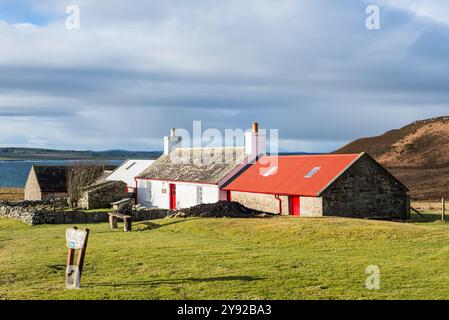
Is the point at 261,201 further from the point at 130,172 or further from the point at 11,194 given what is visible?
the point at 11,194

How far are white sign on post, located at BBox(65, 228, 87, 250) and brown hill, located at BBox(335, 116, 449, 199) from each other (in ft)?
198

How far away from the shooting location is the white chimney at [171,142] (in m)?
54.8

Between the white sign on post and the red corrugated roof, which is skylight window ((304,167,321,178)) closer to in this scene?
the red corrugated roof

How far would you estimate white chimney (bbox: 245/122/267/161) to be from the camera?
42.3 m

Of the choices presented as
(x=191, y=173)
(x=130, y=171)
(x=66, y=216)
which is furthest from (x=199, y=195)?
(x=130, y=171)

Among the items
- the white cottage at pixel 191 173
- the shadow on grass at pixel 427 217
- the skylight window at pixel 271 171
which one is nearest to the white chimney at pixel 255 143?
the white cottage at pixel 191 173

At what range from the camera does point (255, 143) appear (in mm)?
42938

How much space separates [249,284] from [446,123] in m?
119

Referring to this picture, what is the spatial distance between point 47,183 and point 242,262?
149ft

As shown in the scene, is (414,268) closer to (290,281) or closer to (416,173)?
(290,281)

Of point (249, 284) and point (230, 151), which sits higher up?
point (230, 151)

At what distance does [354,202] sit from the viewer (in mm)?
34156

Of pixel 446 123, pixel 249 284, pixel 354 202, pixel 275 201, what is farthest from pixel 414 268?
pixel 446 123

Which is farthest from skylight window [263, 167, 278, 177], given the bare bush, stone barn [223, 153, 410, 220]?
A: the bare bush
